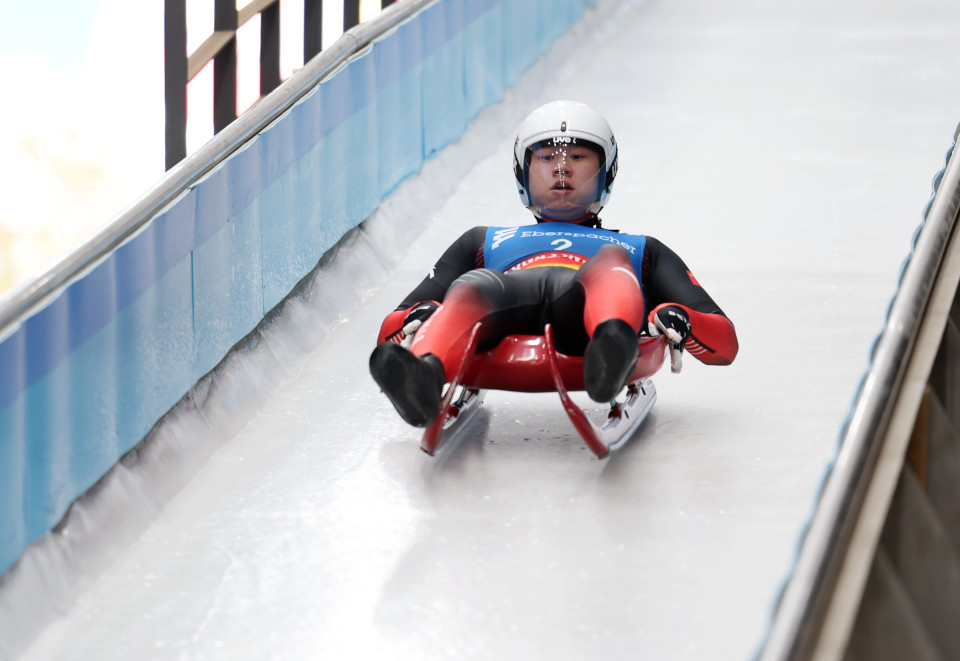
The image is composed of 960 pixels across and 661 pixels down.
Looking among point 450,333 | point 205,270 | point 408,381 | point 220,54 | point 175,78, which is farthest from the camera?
point 220,54

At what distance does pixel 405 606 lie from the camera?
2.04m

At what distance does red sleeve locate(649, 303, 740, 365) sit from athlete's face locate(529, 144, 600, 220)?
0.41 meters

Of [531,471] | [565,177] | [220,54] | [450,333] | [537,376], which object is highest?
[220,54]

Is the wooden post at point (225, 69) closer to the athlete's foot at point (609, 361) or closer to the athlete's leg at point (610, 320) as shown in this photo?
the athlete's leg at point (610, 320)

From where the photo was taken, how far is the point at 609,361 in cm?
225

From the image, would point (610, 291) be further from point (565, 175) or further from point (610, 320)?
point (565, 175)

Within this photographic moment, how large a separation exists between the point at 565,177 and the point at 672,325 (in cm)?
54

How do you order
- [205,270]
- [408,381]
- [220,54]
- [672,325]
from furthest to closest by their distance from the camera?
[220,54]
[205,270]
[672,325]
[408,381]

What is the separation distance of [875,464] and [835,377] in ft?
5.41

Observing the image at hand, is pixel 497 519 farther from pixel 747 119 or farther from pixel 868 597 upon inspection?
pixel 747 119

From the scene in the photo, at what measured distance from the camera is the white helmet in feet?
9.66

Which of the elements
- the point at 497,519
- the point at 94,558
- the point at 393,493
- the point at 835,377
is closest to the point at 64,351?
the point at 94,558

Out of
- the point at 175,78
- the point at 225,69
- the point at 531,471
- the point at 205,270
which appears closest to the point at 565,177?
the point at 531,471

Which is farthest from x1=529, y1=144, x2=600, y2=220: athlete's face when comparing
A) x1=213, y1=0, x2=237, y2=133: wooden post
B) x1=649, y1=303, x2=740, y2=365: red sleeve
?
x1=213, y1=0, x2=237, y2=133: wooden post
